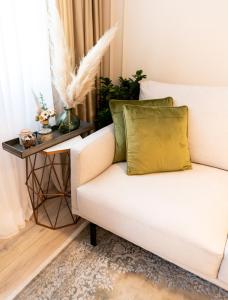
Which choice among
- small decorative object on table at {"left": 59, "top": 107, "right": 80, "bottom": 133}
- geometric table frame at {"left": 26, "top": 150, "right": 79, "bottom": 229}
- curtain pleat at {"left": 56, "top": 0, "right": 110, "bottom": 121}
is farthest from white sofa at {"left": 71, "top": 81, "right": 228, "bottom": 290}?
curtain pleat at {"left": 56, "top": 0, "right": 110, "bottom": 121}

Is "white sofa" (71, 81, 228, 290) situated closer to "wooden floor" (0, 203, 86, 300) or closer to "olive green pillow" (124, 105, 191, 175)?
"olive green pillow" (124, 105, 191, 175)

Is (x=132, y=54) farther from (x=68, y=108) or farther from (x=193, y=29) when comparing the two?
(x=68, y=108)

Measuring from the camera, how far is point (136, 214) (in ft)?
3.67

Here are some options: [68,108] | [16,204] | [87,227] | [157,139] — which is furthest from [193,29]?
[16,204]

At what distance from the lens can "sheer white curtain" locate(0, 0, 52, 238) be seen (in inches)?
50.6

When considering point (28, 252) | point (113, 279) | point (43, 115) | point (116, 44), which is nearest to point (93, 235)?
point (113, 279)

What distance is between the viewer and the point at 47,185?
1886 mm

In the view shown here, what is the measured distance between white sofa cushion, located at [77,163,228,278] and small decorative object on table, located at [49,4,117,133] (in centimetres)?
50

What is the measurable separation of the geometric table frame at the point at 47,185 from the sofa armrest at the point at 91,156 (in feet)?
1.14

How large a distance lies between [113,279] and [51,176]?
94 cm

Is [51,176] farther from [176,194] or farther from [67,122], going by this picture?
[176,194]

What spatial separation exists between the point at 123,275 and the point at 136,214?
41cm

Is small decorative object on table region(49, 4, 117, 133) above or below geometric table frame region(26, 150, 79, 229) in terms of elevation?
above

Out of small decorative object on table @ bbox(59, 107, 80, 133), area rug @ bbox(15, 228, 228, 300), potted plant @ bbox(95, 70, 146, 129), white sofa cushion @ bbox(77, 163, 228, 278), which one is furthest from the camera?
potted plant @ bbox(95, 70, 146, 129)
